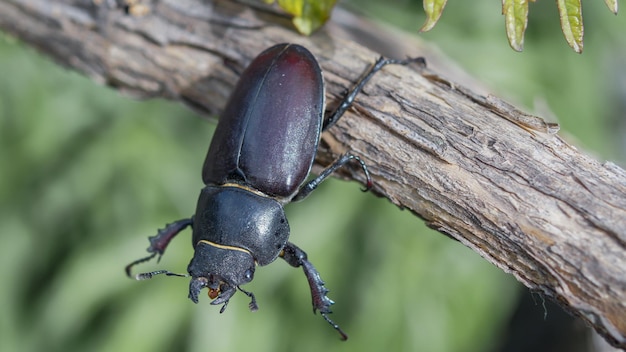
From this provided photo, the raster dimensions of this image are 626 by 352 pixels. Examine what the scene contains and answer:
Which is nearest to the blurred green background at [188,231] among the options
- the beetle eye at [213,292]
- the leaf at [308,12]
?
the beetle eye at [213,292]

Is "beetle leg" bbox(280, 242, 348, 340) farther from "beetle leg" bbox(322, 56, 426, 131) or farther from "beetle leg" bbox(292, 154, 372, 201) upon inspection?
"beetle leg" bbox(322, 56, 426, 131)

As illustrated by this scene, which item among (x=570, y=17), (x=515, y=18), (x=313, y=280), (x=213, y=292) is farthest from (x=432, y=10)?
(x=213, y=292)

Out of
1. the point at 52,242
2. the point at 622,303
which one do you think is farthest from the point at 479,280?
the point at 52,242

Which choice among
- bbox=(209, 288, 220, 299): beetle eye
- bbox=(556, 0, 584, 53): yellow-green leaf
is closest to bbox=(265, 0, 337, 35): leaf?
bbox=(556, 0, 584, 53): yellow-green leaf

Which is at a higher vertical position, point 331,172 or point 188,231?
point 331,172

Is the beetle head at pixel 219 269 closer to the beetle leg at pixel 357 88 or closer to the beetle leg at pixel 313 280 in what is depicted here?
the beetle leg at pixel 313 280

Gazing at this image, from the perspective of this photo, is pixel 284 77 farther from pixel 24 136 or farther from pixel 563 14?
pixel 24 136

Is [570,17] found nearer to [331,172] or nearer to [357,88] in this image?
[357,88]
